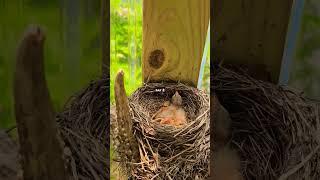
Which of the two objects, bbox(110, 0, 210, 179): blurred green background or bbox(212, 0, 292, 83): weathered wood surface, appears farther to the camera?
bbox(110, 0, 210, 179): blurred green background

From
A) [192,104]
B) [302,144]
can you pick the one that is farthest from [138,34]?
[302,144]

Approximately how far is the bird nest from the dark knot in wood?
4.7 inches

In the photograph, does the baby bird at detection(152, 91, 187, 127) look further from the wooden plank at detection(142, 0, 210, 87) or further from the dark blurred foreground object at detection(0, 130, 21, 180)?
the dark blurred foreground object at detection(0, 130, 21, 180)

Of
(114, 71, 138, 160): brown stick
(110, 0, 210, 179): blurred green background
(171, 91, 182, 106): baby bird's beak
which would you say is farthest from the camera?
(171, 91, 182, 106): baby bird's beak

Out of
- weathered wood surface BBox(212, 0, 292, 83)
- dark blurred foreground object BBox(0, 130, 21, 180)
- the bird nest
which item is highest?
weathered wood surface BBox(212, 0, 292, 83)

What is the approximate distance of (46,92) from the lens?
462mm

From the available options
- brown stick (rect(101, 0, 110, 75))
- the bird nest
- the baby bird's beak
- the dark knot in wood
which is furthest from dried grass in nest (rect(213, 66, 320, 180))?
the baby bird's beak

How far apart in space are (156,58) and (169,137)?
0.96 ft

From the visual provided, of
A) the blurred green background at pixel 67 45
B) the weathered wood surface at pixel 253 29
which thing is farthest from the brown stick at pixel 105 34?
the weathered wood surface at pixel 253 29

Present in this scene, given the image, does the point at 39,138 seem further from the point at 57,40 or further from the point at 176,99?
the point at 176,99

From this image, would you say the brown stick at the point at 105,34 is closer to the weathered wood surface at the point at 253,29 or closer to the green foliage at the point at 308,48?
the weathered wood surface at the point at 253,29

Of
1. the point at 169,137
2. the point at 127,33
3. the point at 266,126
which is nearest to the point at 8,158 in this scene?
the point at 266,126

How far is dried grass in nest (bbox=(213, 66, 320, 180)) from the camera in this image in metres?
0.64

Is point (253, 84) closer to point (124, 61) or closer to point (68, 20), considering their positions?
point (68, 20)
